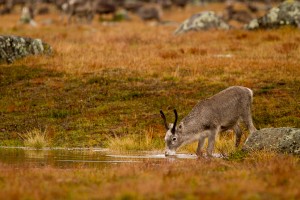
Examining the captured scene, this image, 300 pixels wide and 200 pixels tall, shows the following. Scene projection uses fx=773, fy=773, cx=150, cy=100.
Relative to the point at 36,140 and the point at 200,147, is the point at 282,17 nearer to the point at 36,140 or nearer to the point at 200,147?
the point at 36,140

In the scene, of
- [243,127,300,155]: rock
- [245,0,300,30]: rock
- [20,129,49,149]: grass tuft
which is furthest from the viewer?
[245,0,300,30]: rock

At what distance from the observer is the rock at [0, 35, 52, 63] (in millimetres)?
35656

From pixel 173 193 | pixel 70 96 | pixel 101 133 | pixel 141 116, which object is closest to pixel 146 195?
pixel 173 193

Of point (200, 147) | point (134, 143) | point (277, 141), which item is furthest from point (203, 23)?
point (277, 141)

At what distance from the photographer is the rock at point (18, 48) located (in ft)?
117

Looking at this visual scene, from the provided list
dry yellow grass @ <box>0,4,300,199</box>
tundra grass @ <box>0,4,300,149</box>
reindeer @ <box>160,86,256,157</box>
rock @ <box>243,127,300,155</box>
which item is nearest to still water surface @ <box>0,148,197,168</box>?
reindeer @ <box>160,86,256,157</box>

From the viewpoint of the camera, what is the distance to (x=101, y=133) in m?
25.4

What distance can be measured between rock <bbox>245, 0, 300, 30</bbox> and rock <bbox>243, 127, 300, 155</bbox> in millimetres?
27298

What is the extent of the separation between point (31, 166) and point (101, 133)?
8.50 m

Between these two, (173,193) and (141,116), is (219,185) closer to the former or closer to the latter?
(173,193)

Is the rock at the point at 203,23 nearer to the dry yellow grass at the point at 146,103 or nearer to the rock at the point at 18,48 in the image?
the dry yellow grass at the point at 146,103

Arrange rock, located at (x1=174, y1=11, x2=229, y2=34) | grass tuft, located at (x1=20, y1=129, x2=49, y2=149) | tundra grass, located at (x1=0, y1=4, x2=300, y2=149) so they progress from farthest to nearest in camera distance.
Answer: rock, located at (x1=174, y1=11, x2=229, y2=34) → tundra grass, located at (x1=0, y1=4, x2=300, y2=149) → grass tuft, located at (x1=20, y1=129, x2=49, y2=149)

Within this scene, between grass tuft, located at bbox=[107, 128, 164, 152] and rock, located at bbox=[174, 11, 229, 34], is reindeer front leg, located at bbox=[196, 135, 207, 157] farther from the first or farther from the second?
rock, located at bbox=[174, 11, 229, 34]

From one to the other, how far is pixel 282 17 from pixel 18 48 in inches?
690
